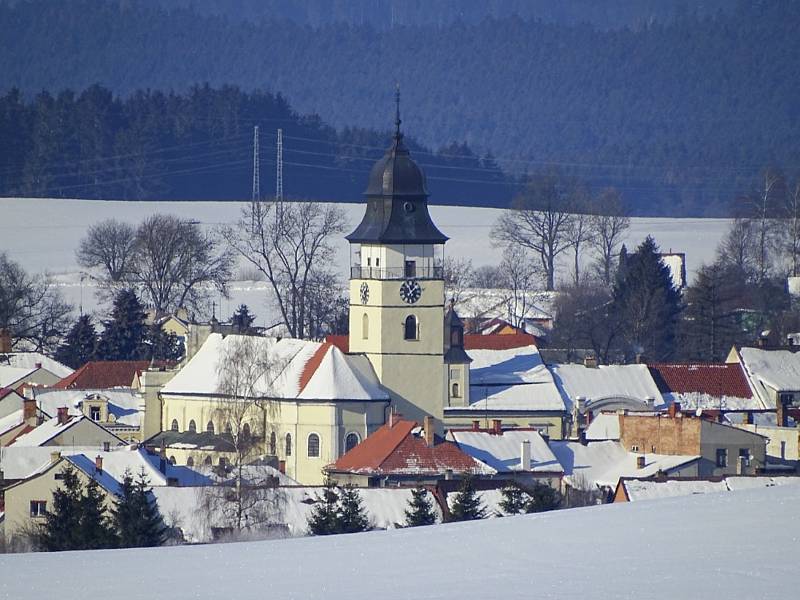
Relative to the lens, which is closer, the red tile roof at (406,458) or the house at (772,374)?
the red tile roof at (406,458)

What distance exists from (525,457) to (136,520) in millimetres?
14017

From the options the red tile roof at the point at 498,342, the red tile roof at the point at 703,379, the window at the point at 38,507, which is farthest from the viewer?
the red tile roof at the point at 498,342

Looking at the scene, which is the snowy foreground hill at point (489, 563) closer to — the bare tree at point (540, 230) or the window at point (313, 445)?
the window at point (313, 445)

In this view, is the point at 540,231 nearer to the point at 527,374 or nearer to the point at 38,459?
the point at 527,374

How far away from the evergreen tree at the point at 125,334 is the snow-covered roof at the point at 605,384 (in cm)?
1744

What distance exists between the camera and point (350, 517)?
1654 inches

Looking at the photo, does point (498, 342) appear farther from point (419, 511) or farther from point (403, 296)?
point (419, 511)

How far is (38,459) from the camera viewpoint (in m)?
51.1

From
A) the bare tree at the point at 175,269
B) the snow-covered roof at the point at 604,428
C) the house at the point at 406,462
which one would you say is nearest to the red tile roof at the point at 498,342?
the snow-covered roof at the point at 604,428

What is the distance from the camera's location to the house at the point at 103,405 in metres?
63.2

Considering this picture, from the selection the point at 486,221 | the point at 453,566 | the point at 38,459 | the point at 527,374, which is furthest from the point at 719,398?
the point at 486,221

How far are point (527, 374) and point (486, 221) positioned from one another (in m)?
59.5

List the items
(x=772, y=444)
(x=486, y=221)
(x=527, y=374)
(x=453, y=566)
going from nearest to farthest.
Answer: (x=453, y=566)
(x=772, y=444)
(x=527, y=374)
(x=486, y=221)

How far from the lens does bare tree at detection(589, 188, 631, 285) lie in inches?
4473
